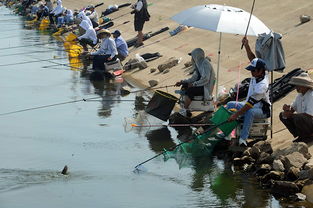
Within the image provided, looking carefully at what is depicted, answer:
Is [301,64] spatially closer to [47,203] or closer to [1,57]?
[47,203]

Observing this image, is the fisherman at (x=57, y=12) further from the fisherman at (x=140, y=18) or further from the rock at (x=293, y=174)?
the rock at (x=293, y=174)

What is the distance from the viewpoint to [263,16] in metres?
24.1

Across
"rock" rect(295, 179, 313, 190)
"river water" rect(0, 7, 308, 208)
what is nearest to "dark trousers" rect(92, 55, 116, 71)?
"river water" rect(0, 7, 308, 208)

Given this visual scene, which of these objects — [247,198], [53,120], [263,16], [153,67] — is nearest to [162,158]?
[247,198]

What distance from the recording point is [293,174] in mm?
11117

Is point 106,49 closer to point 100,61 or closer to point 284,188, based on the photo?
point 100,61

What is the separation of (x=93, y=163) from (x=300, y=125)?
3716 mm

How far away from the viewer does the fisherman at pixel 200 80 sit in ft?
47.6

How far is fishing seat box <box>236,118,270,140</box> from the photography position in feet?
41.9

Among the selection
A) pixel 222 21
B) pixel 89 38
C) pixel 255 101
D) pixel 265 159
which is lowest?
pixel 89 38

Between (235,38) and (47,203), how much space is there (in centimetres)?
1238

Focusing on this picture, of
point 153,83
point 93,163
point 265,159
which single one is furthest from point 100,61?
point 265,159

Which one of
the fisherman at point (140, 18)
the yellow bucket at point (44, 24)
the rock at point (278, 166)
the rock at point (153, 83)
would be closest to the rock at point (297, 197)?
the rock at point (278, 166)

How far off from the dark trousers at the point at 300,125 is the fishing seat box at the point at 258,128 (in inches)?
24.5
